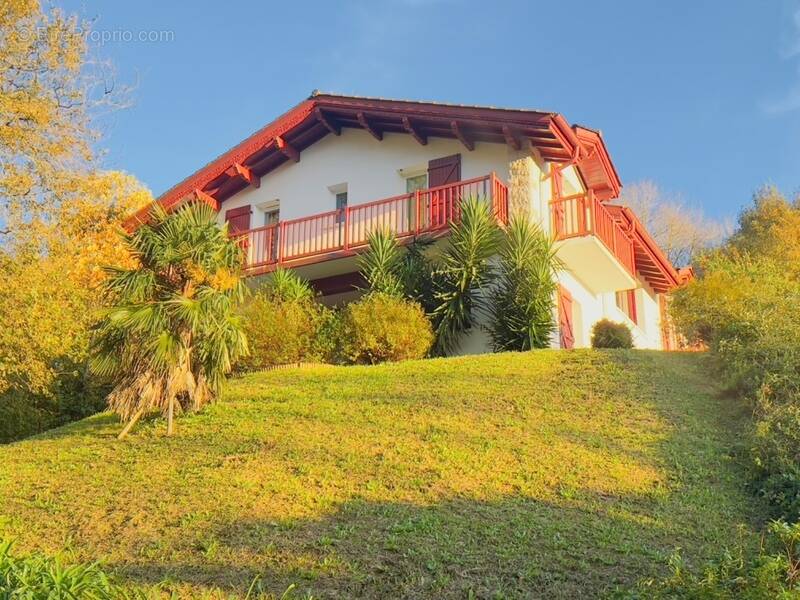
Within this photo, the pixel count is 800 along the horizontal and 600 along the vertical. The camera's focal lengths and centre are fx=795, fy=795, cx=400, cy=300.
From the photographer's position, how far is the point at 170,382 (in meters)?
11.2

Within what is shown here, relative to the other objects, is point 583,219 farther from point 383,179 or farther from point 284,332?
point 284,332

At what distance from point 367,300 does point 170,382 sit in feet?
17.0

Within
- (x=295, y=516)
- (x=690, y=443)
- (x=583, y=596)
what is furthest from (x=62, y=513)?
(x=690, y=443)

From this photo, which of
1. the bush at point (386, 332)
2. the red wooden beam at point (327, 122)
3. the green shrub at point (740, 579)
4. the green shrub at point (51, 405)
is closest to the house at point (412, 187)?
the red wooden beam at point (327, 122)

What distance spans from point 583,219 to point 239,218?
999 cm

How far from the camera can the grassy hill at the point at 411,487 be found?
6.47m

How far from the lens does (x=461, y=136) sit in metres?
17.8

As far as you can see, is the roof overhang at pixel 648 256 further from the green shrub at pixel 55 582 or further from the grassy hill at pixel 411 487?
the green shrub at pixel 55 582

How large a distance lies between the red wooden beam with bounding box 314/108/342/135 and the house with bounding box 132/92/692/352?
0.03 metres

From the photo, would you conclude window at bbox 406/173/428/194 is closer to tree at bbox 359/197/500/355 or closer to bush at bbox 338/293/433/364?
tree at bbox 359/197/500/355

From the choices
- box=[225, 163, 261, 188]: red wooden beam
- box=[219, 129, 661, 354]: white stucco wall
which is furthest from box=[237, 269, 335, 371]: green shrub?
box=[225, 163, 261, 188]: red wooden beam

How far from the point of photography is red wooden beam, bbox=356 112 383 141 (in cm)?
1933

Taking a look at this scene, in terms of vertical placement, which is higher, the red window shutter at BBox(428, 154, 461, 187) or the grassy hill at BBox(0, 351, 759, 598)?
the red window shutter at BBox(428, 154, 461, 187)

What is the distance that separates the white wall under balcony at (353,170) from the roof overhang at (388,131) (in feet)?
0.78
